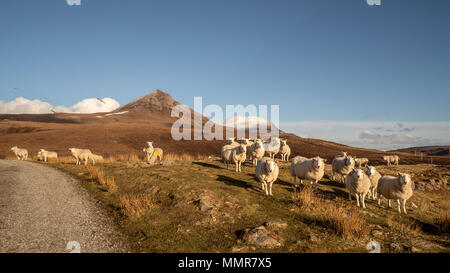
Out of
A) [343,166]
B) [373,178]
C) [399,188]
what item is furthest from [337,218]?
[343,166]

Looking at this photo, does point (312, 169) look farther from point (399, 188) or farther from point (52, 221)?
point (52, 221)

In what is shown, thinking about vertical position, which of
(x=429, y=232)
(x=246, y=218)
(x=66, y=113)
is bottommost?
(x=429, y=232)

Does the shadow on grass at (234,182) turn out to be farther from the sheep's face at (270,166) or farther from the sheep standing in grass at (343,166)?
the sheep standing in grass at (343,166)

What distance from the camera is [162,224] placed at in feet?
28.0

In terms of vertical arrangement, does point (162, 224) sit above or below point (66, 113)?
below

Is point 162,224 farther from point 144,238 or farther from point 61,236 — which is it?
point 61,236

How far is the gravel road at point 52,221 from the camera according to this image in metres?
6.73

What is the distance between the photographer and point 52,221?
845 centimetres

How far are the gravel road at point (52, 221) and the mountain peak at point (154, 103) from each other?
14278cm

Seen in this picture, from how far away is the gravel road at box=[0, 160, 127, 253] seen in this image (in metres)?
6.73

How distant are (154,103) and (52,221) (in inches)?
6128

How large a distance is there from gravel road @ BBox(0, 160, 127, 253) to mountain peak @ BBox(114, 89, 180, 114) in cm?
14278
